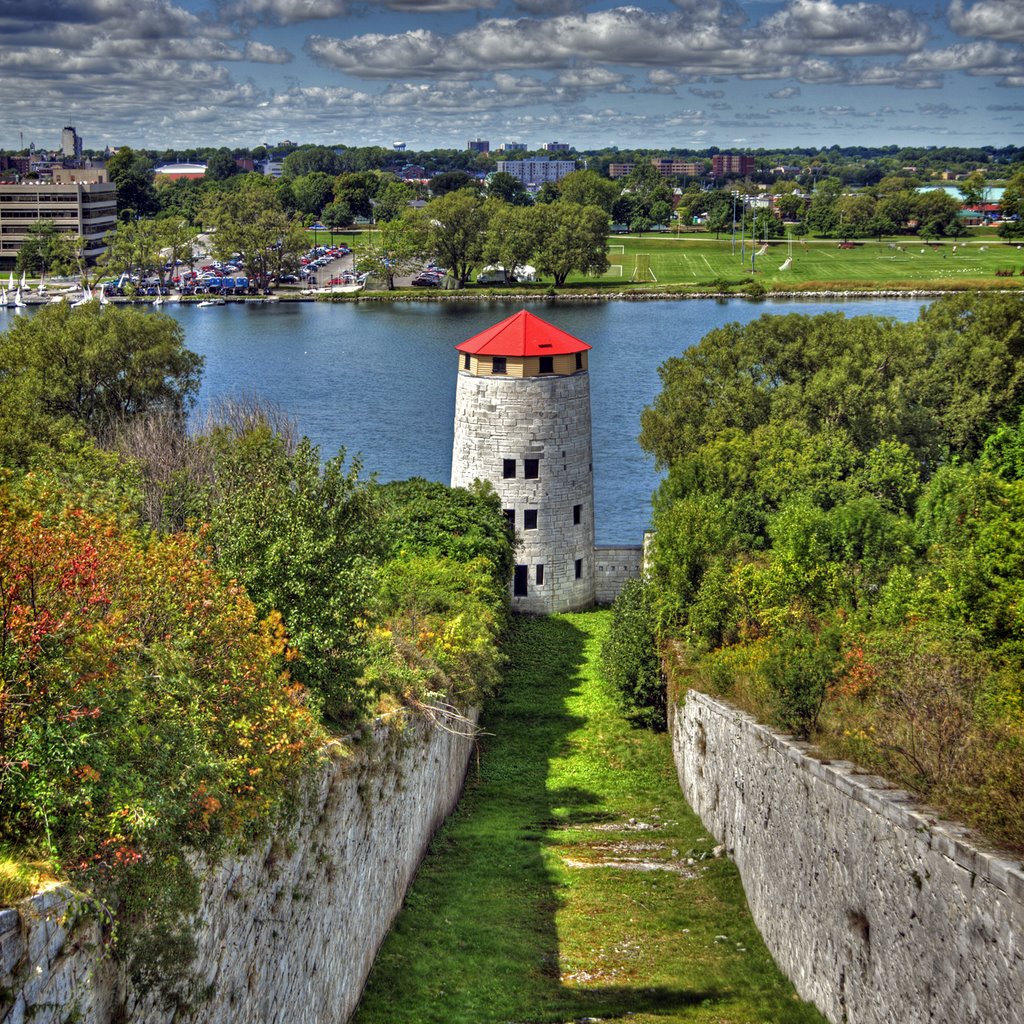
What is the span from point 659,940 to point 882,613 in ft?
32.1

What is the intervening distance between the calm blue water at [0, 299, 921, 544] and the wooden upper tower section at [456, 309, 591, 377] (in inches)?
700

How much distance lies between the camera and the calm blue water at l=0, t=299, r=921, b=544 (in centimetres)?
7212

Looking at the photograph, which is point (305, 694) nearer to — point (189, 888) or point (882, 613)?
point (189, 888)

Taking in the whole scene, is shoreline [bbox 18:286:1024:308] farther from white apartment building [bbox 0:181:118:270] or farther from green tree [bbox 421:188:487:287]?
white apartment building [bbox 0:181:118:270]

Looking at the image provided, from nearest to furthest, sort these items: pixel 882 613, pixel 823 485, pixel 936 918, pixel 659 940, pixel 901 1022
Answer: pixel 936 918 → pixel 901 1022 → pixel 659 940 → pixel 882 613 → pixel 823 485

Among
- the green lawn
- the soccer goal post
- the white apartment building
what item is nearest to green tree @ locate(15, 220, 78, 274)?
the white apartment building

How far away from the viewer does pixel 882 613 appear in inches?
1039

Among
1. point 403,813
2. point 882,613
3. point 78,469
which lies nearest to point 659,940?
point 403,813

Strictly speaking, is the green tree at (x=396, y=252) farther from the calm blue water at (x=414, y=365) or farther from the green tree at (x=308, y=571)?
the green tree at (x=308, y=571)

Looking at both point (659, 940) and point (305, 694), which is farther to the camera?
point (659, 940)

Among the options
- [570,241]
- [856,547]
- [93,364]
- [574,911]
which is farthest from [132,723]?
[570,241]

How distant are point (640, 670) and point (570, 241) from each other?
4739 inches

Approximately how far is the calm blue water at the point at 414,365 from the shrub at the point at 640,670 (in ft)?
85.3

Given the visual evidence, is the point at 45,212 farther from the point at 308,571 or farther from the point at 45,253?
the point at 308,571
